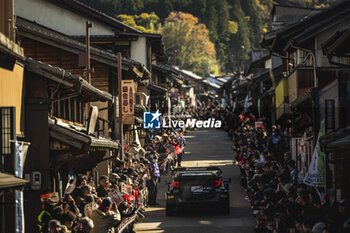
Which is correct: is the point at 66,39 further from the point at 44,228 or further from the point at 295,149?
the point at 44,228

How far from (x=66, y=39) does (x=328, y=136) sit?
1723 cm

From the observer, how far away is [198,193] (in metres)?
23.3

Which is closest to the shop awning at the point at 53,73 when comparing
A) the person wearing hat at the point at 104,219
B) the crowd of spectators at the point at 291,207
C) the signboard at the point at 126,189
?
the signboard at the point at 126,189

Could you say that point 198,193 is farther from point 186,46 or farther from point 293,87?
point 186,46

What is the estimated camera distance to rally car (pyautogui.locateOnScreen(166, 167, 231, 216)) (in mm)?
23188

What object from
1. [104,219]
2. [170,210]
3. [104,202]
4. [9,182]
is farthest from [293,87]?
[9,182]

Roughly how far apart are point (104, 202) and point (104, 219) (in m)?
0.40

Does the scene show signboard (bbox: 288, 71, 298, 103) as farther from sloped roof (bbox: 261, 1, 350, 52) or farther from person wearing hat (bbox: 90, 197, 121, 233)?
person wearing hat (bbox: 90, 197, 121, 233)

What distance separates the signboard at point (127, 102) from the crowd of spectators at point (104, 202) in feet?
7.95

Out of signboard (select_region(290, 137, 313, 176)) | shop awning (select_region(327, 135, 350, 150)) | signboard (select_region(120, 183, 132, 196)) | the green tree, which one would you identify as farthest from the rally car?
the green tree

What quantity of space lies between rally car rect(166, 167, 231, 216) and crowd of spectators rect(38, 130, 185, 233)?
123 cm

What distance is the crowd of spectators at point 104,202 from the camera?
13.3 m

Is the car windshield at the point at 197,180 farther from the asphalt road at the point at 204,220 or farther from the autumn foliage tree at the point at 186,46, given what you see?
the autumn foliage tree at the point at 186,46

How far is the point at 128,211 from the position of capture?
1908cm
